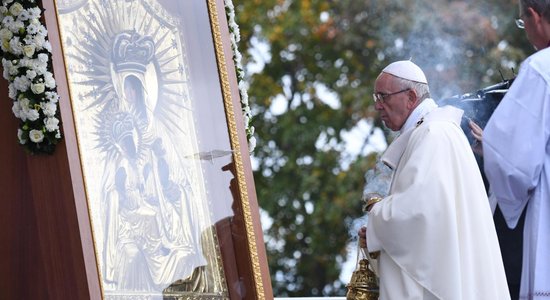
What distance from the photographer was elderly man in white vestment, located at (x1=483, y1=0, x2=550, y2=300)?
5.94 meters

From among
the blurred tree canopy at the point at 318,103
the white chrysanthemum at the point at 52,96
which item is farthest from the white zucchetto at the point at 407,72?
the blurred tree canopy at the point at 318,103

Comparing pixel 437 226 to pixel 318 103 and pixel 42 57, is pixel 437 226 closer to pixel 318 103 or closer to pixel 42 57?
pixel 42 57

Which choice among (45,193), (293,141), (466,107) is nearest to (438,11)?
(293,141)

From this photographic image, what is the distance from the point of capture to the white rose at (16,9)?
501 centimetres

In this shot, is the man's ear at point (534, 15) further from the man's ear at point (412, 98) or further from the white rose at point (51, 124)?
the white rose at point (51, 124)

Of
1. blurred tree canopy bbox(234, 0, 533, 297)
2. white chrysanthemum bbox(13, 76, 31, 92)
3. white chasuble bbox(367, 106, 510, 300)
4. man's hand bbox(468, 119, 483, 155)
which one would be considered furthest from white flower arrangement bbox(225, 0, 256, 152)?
blurred tree canopy bbox(234, 0, 533, 297)

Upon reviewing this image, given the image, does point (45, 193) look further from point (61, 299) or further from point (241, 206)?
point (241, 206)

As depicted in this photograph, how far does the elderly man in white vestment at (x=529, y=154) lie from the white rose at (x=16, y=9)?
250 cm

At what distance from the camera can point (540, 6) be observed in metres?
5.98

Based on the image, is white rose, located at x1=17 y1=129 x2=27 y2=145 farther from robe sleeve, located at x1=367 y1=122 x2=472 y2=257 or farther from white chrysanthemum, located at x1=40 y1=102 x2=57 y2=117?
robe sleeve, located at x1=367 y1=122 x2=472 y2=257

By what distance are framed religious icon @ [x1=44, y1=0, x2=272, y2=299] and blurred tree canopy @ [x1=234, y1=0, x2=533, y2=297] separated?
24.9ft

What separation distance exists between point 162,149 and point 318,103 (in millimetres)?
8748

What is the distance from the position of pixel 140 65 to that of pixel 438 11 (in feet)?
25.9

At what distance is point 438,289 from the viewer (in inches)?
216
